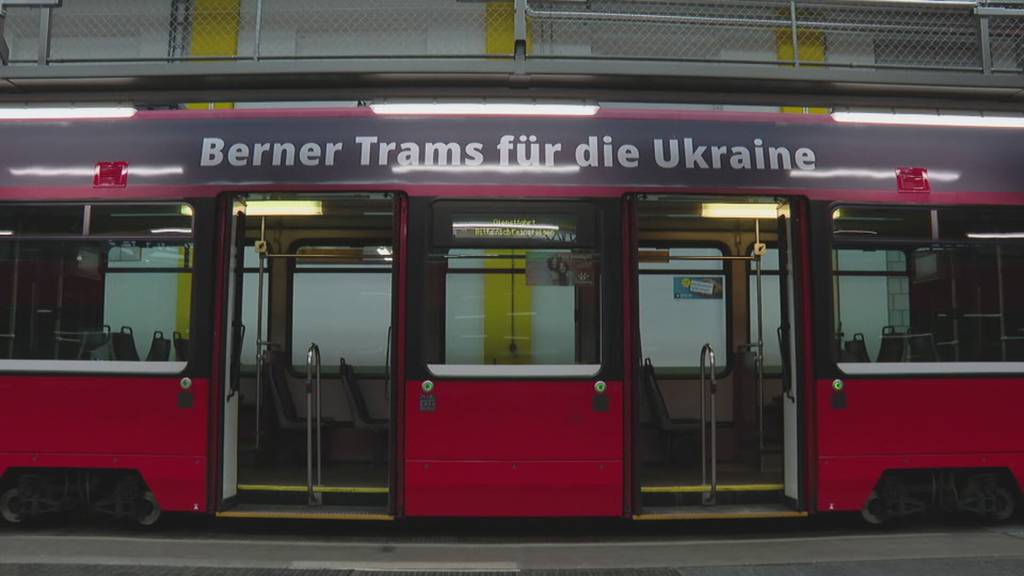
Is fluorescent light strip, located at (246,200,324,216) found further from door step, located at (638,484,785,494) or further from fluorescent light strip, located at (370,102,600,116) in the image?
door step, located at (638,484,785,494)

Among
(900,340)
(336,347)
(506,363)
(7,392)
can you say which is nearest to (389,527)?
(506,363)

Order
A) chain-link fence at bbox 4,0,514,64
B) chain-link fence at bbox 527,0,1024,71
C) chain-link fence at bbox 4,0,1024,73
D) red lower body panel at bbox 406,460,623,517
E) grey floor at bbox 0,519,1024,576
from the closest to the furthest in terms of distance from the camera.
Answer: grey floor at bbox 0,519,1024,576
red lower body panel at bbox 406,460,623,517
chain-link fence at bbox 527,0,1024,71
chain-link fence at bbox 4,0,1024,73
chain-link fence at bbox 4,0,514,64

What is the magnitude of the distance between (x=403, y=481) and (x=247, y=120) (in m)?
2.86

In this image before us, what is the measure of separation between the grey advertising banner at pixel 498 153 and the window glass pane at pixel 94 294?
0.51 m

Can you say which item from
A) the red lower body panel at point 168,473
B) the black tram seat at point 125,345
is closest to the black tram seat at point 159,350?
the black tram seat at point 125,345

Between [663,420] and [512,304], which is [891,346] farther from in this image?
[512,304]

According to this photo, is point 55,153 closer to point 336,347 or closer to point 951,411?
point 336,347

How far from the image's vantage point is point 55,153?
4820mm

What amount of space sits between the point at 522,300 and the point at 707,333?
293 cm

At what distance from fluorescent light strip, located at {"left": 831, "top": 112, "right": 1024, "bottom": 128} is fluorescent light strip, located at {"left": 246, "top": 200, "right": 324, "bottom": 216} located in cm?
432

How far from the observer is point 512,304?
15.4 feet

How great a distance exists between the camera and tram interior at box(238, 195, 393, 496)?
599 centimetres

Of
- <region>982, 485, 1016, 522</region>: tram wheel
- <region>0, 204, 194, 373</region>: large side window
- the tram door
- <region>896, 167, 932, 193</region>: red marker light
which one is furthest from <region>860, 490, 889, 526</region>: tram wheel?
<region>0, 204, 194, 373</region>: large side window

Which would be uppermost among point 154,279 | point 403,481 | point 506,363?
point 154,279
